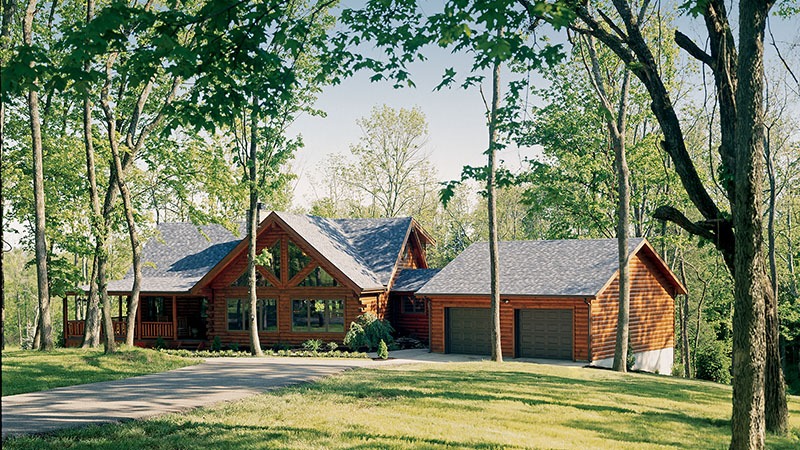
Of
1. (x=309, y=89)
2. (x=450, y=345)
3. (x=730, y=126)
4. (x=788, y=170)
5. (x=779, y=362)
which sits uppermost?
(x=309, y=89)

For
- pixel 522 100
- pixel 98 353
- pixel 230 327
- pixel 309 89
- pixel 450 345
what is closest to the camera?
pixel 522 100

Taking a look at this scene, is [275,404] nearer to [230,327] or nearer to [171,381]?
[171,381]

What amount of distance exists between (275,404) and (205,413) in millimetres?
1407

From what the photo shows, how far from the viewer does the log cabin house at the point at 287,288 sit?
A: 31.8 m

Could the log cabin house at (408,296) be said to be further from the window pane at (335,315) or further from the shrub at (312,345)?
the shrub at (312,345)

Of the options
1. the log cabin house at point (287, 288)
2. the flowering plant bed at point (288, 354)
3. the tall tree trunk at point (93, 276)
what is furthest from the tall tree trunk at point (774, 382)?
the log cabin house at point (287, 288)

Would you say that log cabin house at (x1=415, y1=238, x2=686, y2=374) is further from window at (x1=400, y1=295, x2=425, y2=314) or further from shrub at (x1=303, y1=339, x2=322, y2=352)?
shrub at (x1=303, y1=339, x2=322, y2=352)

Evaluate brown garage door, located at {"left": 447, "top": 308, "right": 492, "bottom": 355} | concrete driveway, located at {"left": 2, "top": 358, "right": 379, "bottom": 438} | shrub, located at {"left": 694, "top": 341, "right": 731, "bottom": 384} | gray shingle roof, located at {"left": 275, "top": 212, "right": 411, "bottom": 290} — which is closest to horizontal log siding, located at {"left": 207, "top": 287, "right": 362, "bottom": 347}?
gray shingle roof, located at {"left": 275, "top": 212, "right": 411, "bottom": 290}

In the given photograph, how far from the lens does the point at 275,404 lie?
1282cm

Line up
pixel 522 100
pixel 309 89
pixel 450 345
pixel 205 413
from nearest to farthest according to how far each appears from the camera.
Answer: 1. pixel 522 100
2. pixel 205 413
3. pixel 309 89
4. pixel 450 345

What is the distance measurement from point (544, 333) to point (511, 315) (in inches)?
60.3

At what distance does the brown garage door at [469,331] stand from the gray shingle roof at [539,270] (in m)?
1.07

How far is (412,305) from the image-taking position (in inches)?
1357

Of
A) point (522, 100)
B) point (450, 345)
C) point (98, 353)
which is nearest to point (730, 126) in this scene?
point (522, 100)
